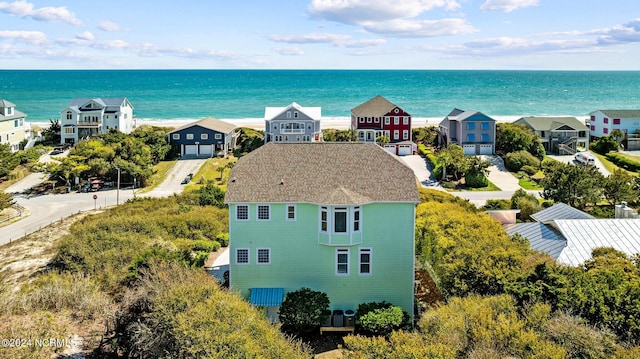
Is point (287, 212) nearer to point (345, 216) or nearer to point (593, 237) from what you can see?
point (345, 216)

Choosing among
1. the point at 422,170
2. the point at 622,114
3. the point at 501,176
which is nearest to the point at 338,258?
the point at 422,170

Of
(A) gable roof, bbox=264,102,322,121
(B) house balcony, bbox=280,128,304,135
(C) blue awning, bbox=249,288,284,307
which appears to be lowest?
(C) blue awning, bbox=249,288,284,307

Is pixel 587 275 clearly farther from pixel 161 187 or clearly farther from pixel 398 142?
pixel 398 142

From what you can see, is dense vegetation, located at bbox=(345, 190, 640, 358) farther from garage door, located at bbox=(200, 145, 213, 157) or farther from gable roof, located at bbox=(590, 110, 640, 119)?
gable roof, located at bbox=(590, 110, 640, 119)

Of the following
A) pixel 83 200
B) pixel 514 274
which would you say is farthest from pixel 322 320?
pixel 83 200

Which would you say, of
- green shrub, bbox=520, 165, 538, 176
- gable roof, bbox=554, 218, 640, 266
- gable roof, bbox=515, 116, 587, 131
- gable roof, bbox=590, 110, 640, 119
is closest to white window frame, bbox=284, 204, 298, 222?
gable roof, bbox=554, 218, 640, 266
